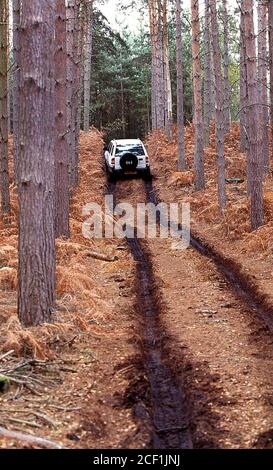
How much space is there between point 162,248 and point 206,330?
6878 millimetres

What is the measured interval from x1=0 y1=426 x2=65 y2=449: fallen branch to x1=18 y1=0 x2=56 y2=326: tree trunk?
2.90 metres

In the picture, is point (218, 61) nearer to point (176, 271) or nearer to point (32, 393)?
point (176, 271)

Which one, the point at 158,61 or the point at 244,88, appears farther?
the point at 158,61

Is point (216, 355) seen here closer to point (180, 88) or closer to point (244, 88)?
point (180, 88)

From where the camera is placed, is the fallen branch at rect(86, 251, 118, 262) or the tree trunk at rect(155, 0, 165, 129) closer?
the fallen branch at rect(86, 251, 118, 262)

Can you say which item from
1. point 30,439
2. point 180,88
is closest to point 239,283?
point 30,439

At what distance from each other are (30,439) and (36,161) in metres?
3.92

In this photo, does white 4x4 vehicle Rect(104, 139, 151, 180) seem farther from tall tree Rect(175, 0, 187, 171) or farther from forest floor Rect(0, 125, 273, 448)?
forest floor Rect(0, 125, 273, 448)

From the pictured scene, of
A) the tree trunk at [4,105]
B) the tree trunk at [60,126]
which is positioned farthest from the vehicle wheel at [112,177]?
the tree trunk at [60,126]

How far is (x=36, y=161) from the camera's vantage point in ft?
24.5

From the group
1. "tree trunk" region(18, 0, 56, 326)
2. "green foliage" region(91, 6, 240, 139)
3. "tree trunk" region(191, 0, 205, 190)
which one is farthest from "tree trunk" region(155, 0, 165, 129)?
"tree trunk" region(18, 0, 56, 326)

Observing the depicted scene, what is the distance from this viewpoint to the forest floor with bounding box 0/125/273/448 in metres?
5.26
